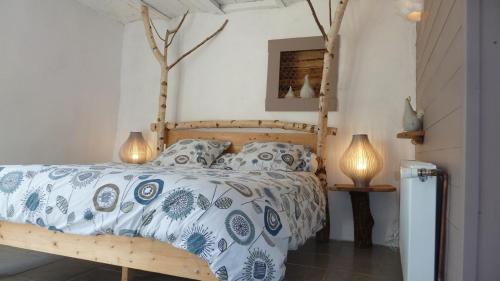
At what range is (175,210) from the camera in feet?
4.72

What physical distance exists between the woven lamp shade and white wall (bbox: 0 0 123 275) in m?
2.41

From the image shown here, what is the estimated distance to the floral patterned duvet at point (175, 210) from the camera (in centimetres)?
135

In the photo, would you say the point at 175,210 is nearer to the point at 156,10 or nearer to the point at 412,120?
the point at 412,120

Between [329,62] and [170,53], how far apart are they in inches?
76.1

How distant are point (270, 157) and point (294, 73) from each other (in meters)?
1.11

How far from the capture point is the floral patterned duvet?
1350 millimetres

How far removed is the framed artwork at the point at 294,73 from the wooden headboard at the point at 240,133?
197 mm

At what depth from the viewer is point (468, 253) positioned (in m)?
1.04

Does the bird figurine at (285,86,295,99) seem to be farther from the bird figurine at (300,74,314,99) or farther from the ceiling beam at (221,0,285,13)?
the ceiling beam at (221,0,285,13)

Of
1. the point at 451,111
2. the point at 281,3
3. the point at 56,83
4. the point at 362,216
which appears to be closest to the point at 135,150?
the point at 56,83

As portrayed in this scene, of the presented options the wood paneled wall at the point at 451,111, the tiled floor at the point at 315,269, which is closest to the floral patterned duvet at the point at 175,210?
the tiled floor at the point at 315,269

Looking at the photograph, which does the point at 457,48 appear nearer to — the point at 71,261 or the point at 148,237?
the point at 148,237

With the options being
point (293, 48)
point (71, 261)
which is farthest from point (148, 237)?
point (293, 48)

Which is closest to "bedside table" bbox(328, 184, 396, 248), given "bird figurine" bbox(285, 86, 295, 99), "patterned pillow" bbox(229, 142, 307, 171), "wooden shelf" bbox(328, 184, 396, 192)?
"wooden shelf" bbox(328, 184, 396, 192)
